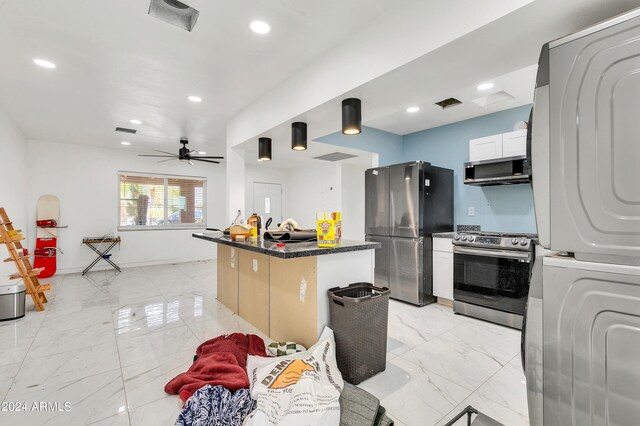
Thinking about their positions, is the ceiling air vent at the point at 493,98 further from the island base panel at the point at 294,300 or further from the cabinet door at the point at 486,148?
the island base panel at the point at 294,300

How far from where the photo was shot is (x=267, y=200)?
8.09m

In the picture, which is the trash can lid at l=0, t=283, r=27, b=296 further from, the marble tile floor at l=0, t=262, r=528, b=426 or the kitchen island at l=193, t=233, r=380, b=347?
the kitchen island at l=193, t=233, r=380, b=347

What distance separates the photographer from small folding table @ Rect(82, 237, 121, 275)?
19.1 feet

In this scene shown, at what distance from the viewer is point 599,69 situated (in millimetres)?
1017

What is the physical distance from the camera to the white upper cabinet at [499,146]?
335cm

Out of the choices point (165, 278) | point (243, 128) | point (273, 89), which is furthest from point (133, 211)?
point (273, 89)

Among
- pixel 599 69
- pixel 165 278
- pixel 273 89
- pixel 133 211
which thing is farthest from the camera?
pixel 133 211

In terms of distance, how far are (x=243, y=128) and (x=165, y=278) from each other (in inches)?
132

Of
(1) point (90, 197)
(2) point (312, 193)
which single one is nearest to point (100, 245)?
(1) point (90, 197)

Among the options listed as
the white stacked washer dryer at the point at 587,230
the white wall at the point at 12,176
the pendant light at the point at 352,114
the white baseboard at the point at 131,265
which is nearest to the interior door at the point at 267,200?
the white baseboard at the point at 131,265

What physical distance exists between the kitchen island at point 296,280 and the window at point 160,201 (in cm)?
455

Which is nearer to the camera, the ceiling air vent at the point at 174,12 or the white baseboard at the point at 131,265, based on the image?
the ceiling air vent at the point at 174,12

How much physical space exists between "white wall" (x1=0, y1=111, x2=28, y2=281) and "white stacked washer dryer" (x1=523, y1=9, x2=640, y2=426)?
579 cm

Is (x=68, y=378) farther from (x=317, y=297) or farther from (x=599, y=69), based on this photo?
(x=599, y=69)
